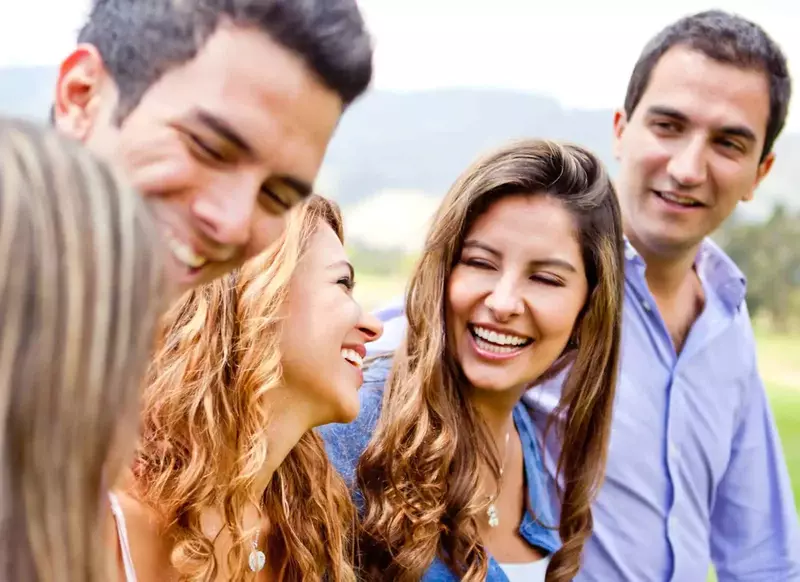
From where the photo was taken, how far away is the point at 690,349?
2525 millimetres

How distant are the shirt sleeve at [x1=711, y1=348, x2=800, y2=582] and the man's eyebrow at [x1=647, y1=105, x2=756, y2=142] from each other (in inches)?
26.3

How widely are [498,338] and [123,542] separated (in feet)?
3.08

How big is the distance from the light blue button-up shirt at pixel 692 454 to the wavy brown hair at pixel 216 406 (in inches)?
24.5

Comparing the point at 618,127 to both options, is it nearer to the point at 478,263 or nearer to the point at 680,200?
the point at 680,200

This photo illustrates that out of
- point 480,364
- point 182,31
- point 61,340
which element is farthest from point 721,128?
point 61,340

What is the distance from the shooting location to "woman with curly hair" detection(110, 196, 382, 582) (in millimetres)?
1494

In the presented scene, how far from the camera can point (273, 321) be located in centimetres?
161

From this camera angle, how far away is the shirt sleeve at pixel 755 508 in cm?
261

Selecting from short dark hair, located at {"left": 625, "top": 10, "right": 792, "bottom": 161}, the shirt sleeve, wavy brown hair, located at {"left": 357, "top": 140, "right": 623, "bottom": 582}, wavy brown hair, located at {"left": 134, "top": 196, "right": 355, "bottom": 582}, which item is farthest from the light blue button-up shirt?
wavy brown hair, located at {"left": 134, "top": 196, "right": 355, "bottom": 582}

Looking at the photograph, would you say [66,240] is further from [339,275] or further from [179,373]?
→ [339,275]

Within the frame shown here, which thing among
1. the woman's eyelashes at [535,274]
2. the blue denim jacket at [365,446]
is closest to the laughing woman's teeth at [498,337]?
the woman's eyelashes at [535,274]

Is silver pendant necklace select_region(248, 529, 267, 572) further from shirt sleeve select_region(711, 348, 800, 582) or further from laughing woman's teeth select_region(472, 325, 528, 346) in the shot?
shirt sleeve select_region(711, 348, 800, 582)

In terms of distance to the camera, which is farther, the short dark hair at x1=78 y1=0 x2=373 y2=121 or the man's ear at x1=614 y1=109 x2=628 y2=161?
the man's ear at x1=614 y1=109 x2=628 y2=161

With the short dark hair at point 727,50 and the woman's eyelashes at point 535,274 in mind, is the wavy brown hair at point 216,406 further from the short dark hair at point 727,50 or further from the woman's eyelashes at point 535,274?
the short dark hair at point 727,50
